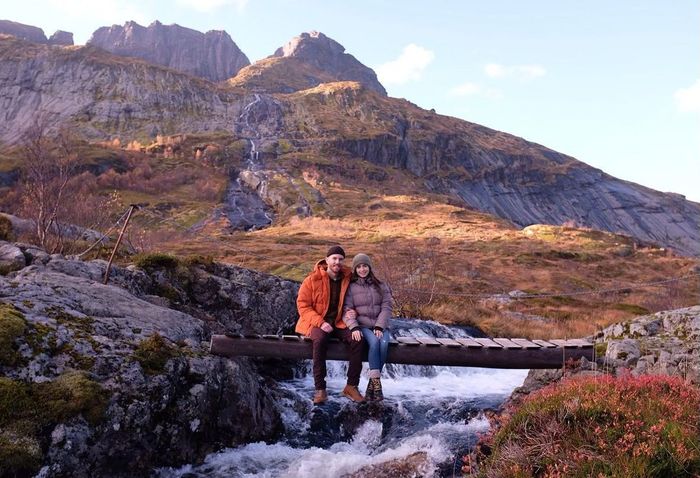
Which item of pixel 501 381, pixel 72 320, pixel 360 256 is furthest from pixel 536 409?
pixel 501 381

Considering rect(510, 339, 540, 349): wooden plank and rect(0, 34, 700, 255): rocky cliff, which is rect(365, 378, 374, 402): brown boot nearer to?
rect(510, 339, 540, 349): wooden plank

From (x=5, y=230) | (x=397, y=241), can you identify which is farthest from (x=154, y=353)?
(x=397, y=241)

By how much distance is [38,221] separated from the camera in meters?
16.0

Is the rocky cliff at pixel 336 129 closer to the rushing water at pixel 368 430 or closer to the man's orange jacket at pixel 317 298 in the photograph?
the rushing water at pixel 368 430

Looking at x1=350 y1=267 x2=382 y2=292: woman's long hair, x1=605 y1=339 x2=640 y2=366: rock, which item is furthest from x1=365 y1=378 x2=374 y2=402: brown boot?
x1=605 y1=339 x2=640 y2=366: rock

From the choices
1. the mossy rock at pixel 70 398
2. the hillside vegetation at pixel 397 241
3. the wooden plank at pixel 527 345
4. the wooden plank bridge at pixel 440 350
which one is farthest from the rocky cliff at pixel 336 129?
the mossy rock at pixel 70 398

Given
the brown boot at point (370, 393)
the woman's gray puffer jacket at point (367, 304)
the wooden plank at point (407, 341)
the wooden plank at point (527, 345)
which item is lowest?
the brown boot at point (370, 393)

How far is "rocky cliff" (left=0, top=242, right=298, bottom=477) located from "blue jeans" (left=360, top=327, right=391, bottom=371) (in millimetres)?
2266

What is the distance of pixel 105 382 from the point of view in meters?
7.16

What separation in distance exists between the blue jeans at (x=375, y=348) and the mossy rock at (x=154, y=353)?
3460 millimetres

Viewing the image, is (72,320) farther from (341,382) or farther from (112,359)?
(341,382)

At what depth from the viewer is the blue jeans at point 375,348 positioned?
9453mm

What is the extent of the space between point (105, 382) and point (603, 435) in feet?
21.9

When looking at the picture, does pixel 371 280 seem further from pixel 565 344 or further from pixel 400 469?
pixel 565 344
